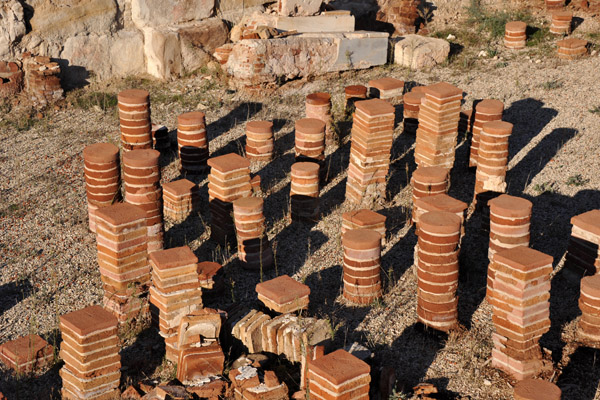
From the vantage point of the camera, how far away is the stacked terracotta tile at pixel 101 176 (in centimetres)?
1033

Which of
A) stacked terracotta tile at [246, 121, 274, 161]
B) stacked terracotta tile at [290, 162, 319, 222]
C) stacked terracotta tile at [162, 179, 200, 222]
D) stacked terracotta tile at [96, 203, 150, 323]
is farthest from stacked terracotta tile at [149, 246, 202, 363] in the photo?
stacked terracotta tile at [246, 121, 274, 161]

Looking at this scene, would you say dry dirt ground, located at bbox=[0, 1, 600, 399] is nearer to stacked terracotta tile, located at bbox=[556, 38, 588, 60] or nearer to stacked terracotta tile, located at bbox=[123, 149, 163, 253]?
stacked terracotta tile, located at bbox=[556, 38, 588, 60]

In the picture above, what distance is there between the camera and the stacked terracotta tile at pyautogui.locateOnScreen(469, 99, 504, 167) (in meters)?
11.7

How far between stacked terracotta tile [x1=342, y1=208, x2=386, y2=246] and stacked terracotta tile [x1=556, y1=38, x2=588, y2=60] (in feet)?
24.8

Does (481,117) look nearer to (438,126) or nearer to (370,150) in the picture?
(438,126)

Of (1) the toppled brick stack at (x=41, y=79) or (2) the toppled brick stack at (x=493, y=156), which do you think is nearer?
(2) the toppled brick stack at (x=493, y=156)

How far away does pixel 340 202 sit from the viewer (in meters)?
11.4

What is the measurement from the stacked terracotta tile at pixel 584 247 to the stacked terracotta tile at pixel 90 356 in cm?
526

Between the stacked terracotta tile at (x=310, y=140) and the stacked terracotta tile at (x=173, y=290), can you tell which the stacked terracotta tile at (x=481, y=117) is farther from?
the stacked terracotta tile at (x=173, y=290)

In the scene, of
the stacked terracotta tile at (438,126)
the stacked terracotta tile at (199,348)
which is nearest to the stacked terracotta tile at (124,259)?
the stacked terracotta tile at (199,348)

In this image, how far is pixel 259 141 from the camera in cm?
1244

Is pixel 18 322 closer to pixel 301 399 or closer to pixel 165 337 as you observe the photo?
pixel 165 337

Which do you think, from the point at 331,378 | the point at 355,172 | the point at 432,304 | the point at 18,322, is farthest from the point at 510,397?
the point at 18,322

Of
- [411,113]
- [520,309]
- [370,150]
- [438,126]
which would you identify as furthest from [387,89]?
[520,309]
